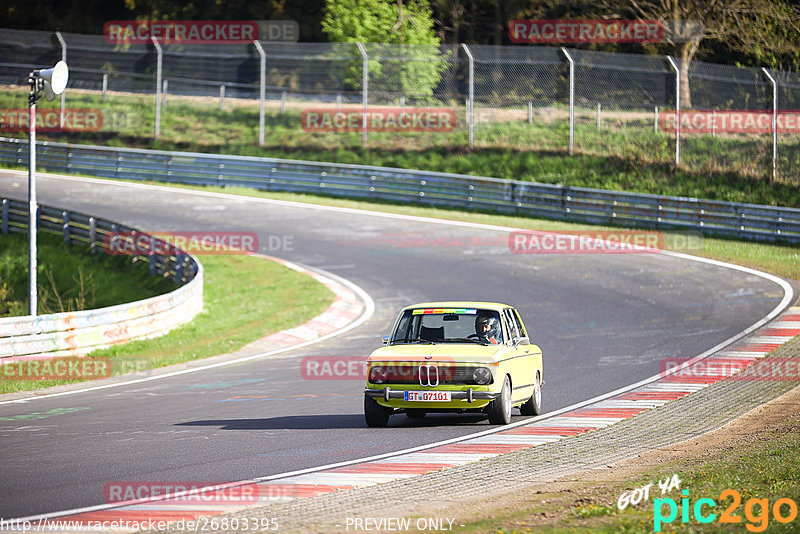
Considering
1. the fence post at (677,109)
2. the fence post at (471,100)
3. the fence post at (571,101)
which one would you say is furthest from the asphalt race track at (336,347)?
the fence post at (677,109)

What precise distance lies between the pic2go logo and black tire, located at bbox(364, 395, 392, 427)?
4.79 metres

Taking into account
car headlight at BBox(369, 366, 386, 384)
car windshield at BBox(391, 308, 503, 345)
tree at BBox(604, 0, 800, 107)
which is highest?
tree at BBox(604, 0, 800, 107)

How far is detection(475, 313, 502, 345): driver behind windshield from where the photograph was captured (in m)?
12.1

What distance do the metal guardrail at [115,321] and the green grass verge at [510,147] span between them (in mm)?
15278

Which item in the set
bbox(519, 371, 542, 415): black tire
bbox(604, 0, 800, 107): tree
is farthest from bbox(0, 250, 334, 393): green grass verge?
bbox(604, 0, 800, 107): tree

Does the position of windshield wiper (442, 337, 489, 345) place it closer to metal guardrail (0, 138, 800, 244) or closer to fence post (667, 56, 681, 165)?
metal guardrail (0, 138, 800, 244)

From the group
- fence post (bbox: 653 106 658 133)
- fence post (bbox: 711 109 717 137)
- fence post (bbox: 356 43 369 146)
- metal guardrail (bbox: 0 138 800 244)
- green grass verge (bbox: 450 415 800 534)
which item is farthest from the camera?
fence post (bbox: 356 43 369 146)

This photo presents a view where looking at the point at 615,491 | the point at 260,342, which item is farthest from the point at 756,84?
the point at 615,491

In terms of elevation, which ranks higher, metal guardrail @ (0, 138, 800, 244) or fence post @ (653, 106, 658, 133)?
fence post @ (653, 106, 658, 133)

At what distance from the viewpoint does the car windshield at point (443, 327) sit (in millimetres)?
12141

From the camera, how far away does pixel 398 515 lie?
7.13 metres

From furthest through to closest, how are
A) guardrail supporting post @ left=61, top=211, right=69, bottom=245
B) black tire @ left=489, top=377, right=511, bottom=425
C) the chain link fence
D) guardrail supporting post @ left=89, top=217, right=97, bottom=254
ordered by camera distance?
the chain link fence
guardrail supporting post @ left=61, top=211, right=69, bottom=245
guardrail supporting post @ left=89, top=217, right=97, bottom=254
black tire @ left=489, top=377, right=511, bottom=425

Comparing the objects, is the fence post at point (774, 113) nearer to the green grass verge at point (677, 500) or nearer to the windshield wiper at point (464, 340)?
the windshield wiper at point (464, 340)

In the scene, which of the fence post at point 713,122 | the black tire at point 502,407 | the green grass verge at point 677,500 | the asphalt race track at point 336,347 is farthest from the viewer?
the fence post at point 713,122
